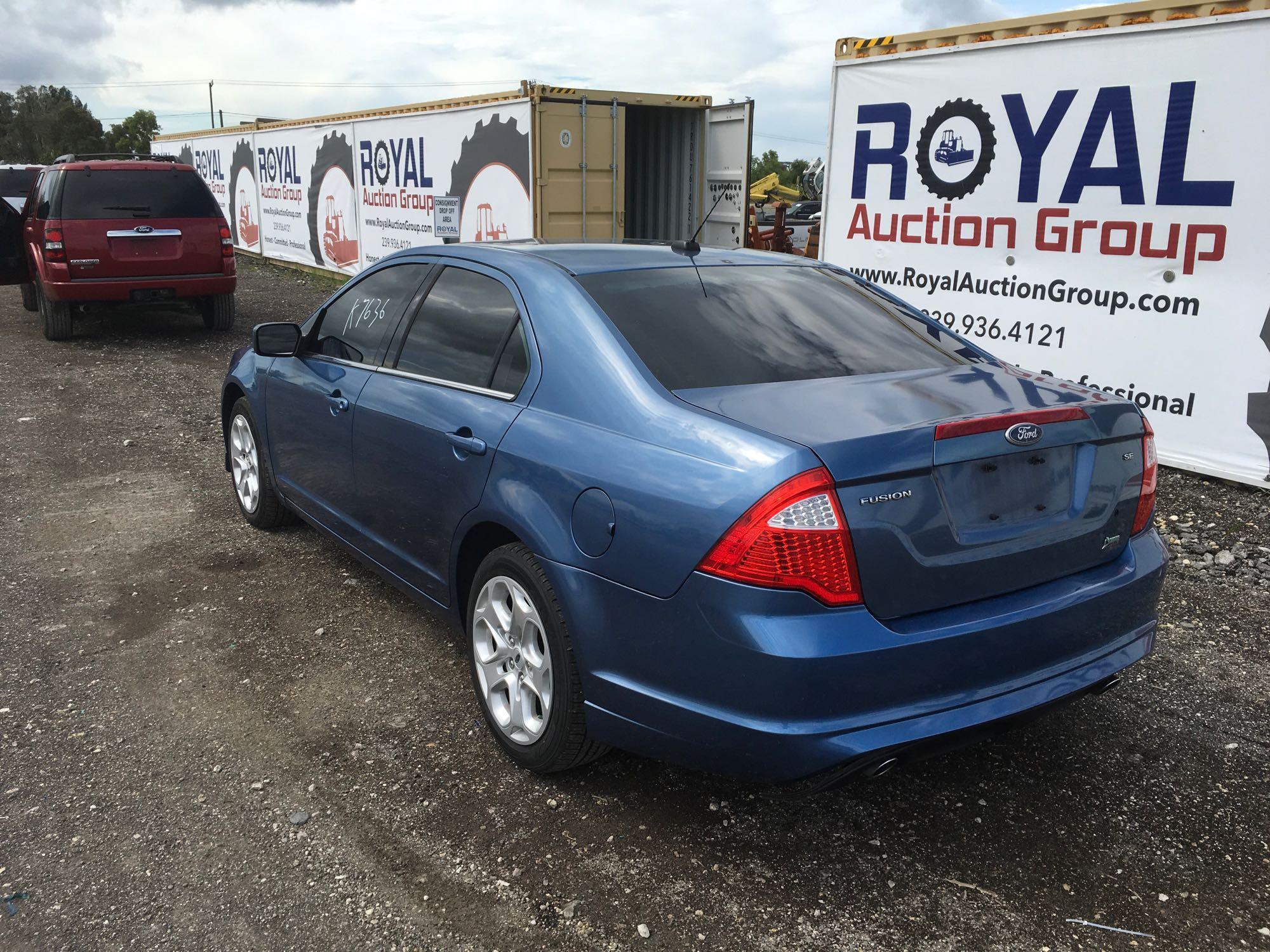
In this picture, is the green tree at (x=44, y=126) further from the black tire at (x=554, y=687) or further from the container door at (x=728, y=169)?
the black tire at (x=554, y=687)

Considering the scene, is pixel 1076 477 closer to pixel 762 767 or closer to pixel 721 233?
pixel 762 767

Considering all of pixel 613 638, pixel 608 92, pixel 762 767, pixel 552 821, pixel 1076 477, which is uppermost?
pixel 608 92

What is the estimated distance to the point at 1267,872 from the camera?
2787mm

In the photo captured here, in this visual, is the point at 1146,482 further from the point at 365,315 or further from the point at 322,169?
the point at 322,169

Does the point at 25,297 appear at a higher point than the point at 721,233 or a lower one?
lower

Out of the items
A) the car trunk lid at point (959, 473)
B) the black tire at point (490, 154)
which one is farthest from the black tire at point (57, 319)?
the car trunk lid at point (959, 473)

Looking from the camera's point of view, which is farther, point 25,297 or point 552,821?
point 25,297

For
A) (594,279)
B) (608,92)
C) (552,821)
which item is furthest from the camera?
(608,92)

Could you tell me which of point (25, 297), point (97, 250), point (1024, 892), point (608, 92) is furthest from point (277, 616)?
point (25, 297)

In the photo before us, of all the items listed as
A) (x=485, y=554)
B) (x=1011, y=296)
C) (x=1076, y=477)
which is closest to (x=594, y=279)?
(x=485, y=554)

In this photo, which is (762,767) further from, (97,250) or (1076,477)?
(97,250)

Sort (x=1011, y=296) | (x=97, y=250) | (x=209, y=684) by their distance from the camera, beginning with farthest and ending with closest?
1. (x=97, y=250)
2. (x=1011, y=296)
3. (x=209, y=684)

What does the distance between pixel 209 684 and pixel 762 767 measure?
2356 millimetres

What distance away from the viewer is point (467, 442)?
330 cm
